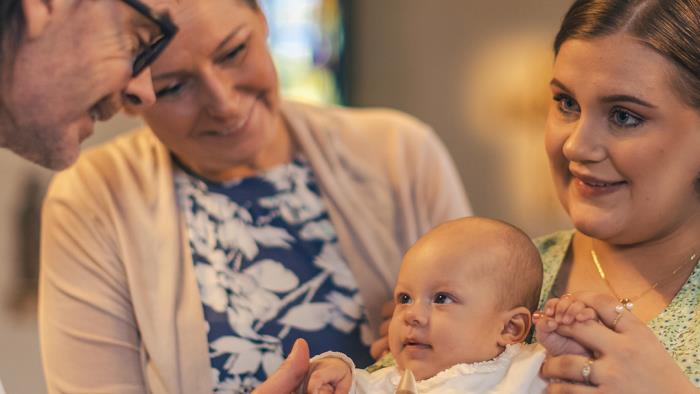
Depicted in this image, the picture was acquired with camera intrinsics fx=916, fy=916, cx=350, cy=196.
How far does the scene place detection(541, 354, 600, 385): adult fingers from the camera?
4.59 feet

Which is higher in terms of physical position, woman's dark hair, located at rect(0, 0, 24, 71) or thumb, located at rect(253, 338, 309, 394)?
woman's dark hair, located at rect(0, 0, 24, 71)

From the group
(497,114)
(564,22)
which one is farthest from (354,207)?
(497,114)

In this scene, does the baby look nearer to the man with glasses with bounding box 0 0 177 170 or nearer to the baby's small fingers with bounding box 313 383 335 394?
the baby's small fingers with bounding box 313 383 335 394

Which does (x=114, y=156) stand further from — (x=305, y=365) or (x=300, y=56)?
(x=300, y=56)

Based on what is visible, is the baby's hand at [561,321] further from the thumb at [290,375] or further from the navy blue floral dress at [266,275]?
the navy blue floral dress at [266,275]

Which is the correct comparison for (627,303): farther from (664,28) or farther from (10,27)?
(10,27)

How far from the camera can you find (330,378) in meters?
1.56

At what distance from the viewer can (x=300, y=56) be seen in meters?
5.04

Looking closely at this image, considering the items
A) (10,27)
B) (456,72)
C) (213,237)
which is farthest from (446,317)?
(456,72)

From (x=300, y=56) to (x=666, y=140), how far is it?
3692mm

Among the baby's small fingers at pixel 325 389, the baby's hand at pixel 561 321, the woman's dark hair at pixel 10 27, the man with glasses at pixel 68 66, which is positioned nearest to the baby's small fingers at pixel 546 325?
the baby's hand at pixel 561 321

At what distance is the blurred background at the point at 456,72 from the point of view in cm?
475

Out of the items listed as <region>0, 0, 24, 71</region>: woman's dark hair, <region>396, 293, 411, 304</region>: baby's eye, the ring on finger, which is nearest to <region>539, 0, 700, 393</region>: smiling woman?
the ring on finger

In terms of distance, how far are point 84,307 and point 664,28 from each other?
1.28 meters
